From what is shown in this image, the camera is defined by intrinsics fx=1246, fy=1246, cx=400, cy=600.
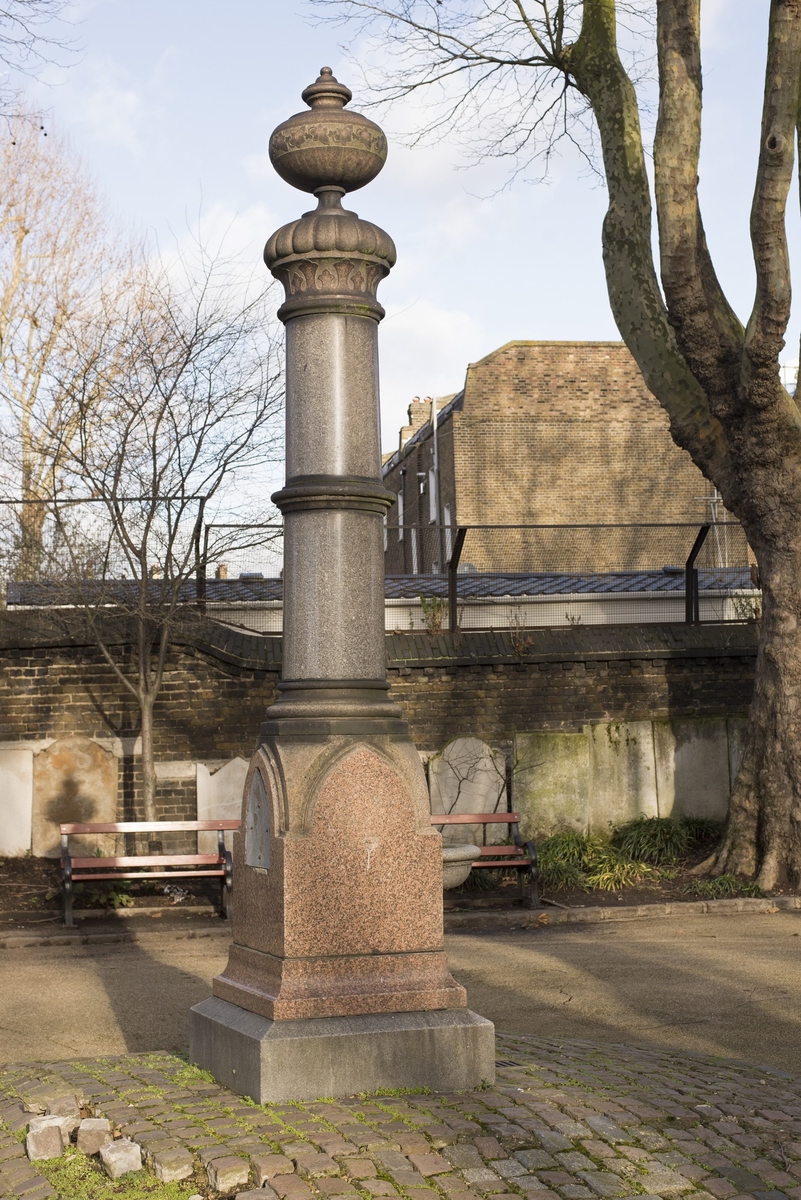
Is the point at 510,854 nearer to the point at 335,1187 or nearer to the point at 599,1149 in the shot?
the point at 599,1149

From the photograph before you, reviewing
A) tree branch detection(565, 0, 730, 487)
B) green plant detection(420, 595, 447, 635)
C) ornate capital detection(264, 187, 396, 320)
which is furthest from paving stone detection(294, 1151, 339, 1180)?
green plant detection(420, 595, 447, 635)

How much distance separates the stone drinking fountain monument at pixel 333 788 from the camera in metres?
4.61

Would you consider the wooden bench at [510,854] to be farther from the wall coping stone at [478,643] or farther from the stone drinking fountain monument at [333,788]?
the stone drinking fountain monument at [333,788]

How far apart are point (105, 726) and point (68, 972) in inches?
173

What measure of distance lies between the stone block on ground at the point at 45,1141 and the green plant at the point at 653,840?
9.07 meters

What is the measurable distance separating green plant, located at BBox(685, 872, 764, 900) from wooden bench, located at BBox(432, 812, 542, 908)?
4.62 ft

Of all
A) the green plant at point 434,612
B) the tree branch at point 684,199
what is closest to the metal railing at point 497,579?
the green plant at point 434,612

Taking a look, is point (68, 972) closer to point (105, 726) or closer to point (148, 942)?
point (148, 942)

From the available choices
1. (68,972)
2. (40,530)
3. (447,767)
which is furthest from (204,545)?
(68,972)

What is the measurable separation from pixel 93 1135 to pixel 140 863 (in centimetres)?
703

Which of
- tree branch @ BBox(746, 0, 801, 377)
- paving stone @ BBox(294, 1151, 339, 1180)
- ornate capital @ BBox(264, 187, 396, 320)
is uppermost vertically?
tree branch @ BBox(746, 0, 801, 377)

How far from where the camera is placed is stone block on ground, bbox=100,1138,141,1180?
3.79 meters

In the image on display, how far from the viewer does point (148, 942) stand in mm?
9961

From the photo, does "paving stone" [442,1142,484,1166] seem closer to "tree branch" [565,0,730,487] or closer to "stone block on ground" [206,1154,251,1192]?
"stone block on ground" [206,1154,251,1192]
